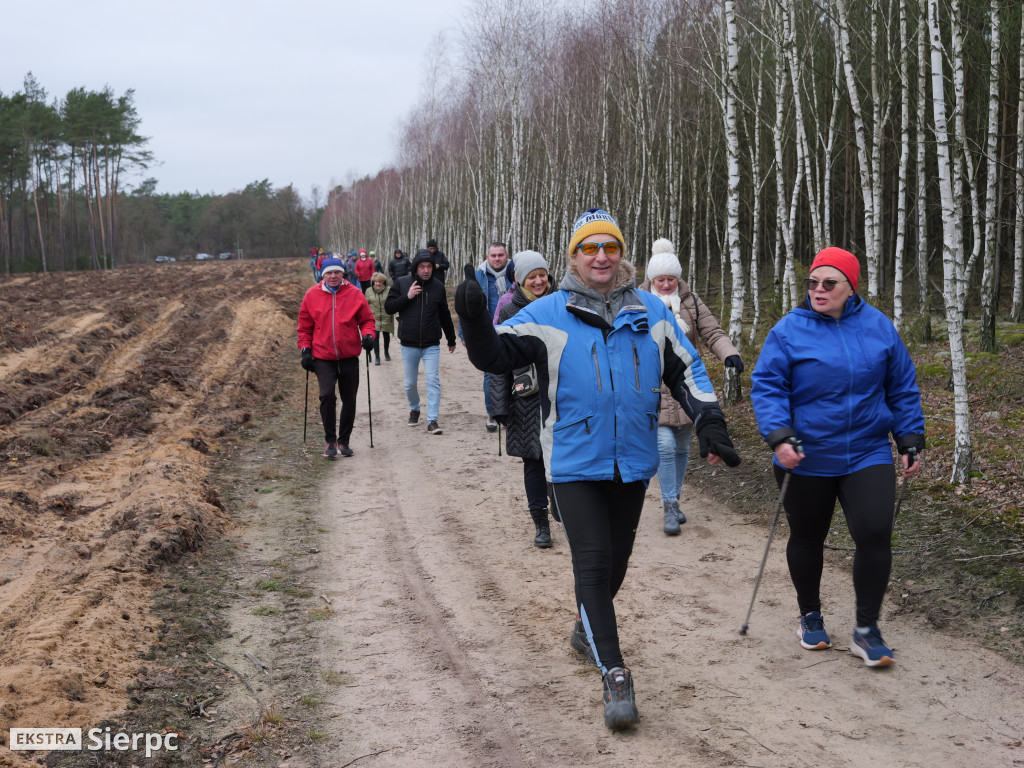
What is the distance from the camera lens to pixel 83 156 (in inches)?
2630

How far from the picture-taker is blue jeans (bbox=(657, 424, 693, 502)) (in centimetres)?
634

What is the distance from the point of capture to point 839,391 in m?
4.00

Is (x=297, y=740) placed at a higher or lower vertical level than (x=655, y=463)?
lower

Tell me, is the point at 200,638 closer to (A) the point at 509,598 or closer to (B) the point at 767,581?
(A) the point at 509,598

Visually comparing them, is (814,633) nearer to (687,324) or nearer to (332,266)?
(687,324)

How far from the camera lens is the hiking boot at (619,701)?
357 cm

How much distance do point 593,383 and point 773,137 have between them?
16.9 metres

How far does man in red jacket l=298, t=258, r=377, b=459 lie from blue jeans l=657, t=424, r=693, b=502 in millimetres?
3761

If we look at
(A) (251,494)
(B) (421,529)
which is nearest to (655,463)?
(B) (421,529)

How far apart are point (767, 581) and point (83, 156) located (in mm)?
73527

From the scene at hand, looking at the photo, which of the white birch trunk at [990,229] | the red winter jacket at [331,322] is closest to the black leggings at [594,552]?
the red winter jacket at [331,322]

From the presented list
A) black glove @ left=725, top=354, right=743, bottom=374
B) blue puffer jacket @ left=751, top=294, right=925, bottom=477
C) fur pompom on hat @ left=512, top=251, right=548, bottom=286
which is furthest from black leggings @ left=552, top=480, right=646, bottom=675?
fur pompom on hat @ left=512, top=251, right=548, bottom=286

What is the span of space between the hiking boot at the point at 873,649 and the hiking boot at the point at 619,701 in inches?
50.1

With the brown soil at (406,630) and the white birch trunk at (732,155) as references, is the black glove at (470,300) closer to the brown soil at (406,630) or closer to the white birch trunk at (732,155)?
the brown soil at (406,630)
